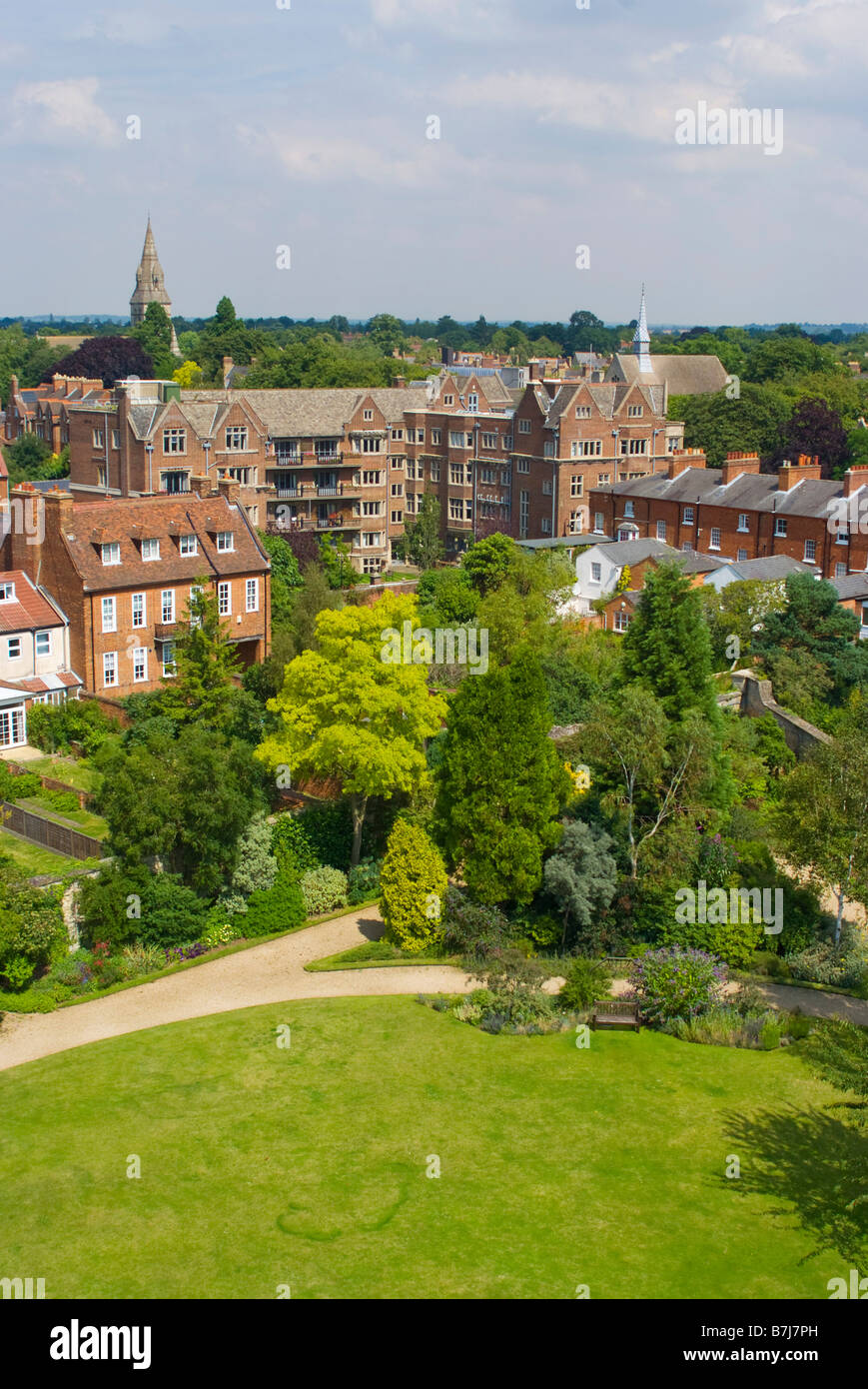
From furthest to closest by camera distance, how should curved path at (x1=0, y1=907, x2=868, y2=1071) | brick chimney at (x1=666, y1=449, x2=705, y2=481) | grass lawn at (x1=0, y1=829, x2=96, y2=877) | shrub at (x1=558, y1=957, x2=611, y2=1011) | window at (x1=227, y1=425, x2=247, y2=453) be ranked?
brick chimney at (x1=666, y1=449, x2=705, y2=481) < window at (x1=227, y1=425, x2=247, y2=453) < grass lawn at (x1=0, y1=829, x2=96, y2=877) < shrub at (x1=558, y1=957, x2=611, y2=1011) < curved path at (x1=0, y1=907, x2=868, y2=1071)

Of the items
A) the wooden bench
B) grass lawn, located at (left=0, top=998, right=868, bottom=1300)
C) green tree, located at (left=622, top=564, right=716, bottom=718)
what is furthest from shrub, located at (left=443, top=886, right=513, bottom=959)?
green tree, located at (left=622, top=564, right=716, bottom=718)

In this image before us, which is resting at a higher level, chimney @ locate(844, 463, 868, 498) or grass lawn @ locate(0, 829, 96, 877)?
chimney @ locate(844, 463, 868, 498)

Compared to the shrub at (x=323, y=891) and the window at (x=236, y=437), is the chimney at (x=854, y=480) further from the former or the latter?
the shrub at (x=323, y=891)

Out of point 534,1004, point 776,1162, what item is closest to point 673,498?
point 534,1004

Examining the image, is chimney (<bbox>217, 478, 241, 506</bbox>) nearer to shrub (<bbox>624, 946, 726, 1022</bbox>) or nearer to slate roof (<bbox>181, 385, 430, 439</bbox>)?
slate roof (<bbox>181, 385, 430, 439</bbox>)

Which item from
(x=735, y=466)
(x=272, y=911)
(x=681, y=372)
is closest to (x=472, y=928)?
(x=272, y=911)

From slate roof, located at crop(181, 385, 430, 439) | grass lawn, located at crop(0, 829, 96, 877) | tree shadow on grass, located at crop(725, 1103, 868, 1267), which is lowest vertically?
tree shadow on grass, located at crop(725, 1103, 868, 1267)
